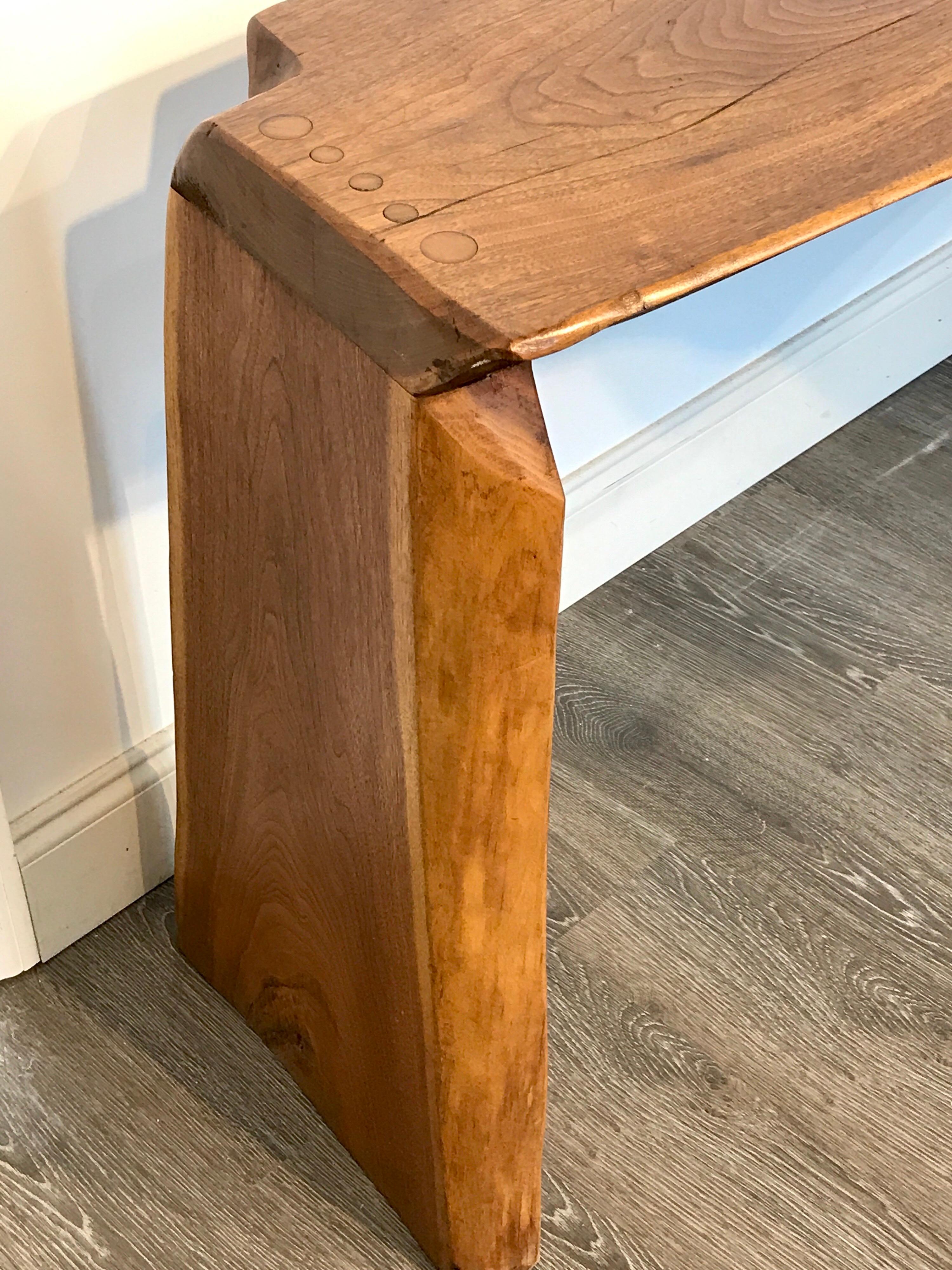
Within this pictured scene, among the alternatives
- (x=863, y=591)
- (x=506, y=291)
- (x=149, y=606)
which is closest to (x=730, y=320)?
(x=863, y=591)

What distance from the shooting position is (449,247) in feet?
1.88

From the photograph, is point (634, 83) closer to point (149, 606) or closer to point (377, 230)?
point (377, 230)

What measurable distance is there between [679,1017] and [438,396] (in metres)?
0.67

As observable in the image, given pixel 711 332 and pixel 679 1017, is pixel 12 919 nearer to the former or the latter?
pixel 679 1017

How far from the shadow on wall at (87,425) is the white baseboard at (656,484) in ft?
0.11

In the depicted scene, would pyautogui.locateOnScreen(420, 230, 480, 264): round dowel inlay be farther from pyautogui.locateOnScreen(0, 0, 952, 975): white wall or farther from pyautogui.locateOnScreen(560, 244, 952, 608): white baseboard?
pyautogui.locateOnScreen(560, 244, 952, 608): white baseboard

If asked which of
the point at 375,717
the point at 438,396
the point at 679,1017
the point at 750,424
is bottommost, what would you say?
the point at 679,1017

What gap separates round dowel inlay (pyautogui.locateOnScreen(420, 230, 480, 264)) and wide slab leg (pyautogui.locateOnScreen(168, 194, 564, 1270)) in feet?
0.18

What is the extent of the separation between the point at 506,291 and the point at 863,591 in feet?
3.35

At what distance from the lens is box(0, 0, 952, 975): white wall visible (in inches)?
32.0

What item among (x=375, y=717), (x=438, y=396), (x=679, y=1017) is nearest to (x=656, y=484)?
(x=679, y=1017)

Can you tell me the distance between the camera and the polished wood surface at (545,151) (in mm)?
564

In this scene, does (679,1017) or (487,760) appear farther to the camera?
(679,1017)

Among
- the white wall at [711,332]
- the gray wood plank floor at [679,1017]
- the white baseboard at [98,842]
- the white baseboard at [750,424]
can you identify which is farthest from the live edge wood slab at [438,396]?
the white baseboard at [750,424]
